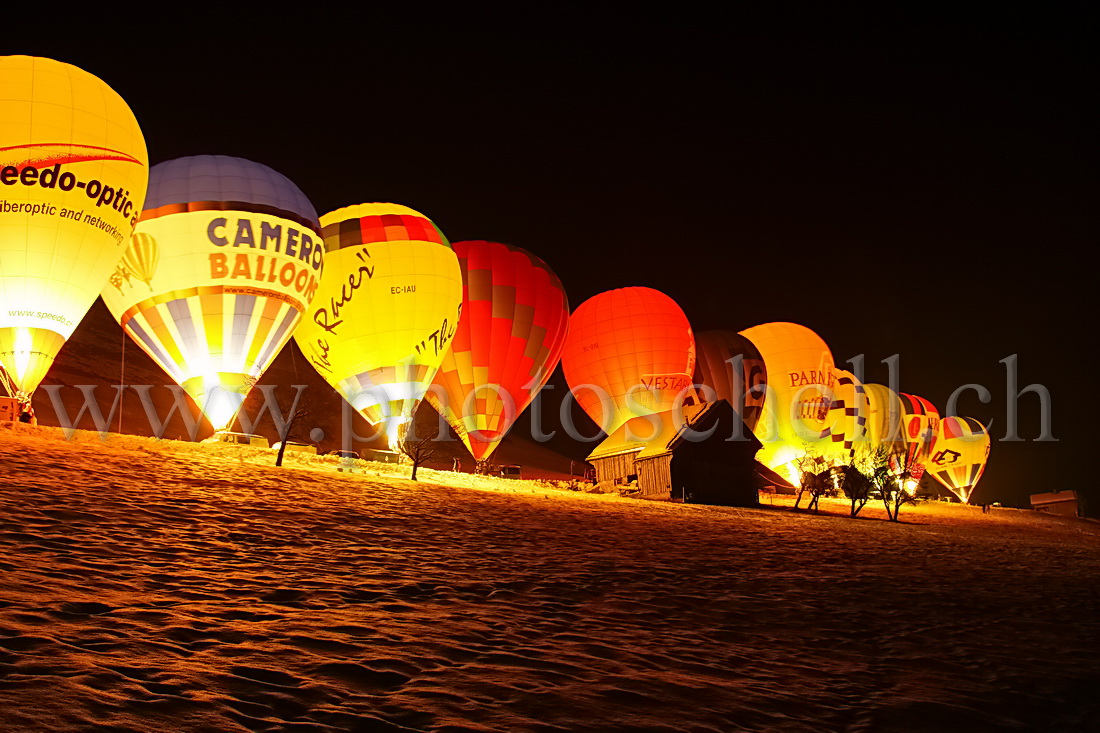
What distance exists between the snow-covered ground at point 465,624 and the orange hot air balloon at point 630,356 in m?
19.9

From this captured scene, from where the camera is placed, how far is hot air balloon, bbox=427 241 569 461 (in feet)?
90.8

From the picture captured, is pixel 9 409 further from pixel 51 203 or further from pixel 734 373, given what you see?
pixel 734 373

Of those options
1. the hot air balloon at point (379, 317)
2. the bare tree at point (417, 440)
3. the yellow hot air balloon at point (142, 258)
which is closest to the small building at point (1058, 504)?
the bare tree at point (417, 440)

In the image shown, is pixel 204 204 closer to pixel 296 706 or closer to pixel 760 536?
pixel 760 536

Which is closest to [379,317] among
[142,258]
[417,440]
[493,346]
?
[417,440]

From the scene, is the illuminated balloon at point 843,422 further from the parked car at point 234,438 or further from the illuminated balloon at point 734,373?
the parked car at point 234,438

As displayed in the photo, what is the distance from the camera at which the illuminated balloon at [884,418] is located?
46250mm

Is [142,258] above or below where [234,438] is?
above

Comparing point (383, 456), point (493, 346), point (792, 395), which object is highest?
point (493, 346)

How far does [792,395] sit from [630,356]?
8483 millimetres

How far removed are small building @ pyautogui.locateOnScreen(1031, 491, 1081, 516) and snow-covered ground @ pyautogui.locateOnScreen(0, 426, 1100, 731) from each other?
3611 centimetres

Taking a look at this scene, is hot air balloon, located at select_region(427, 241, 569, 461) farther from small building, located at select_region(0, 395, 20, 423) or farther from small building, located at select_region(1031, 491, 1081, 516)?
small building, located at select_region(1031, 491, 1081, 516)

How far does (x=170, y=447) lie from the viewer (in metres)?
17.0

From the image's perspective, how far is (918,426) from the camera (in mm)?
49688
